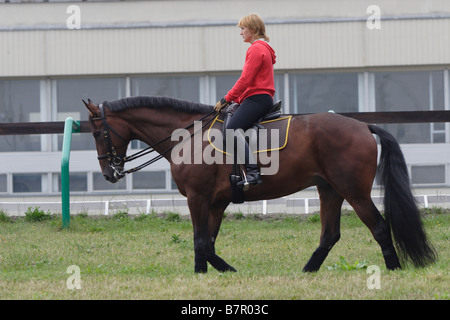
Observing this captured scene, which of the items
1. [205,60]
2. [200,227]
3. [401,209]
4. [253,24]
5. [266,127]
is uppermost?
[205,60]

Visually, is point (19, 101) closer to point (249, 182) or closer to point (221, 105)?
point (221, 105)

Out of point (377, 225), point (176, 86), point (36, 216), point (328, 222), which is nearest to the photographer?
point (377, 225)

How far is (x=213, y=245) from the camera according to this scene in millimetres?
7359

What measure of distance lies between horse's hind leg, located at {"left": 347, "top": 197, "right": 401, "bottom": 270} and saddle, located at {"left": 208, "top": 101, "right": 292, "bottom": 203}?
0.96 m

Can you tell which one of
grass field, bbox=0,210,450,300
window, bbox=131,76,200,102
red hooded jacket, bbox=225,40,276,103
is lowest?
grass field, bbox=0,210,450,300

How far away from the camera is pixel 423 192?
16.3 meters

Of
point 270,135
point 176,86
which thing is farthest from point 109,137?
point 176,86

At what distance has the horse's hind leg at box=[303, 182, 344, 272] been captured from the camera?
7312 mm

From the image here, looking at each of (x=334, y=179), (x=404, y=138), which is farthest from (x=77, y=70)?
(x=334, y=179)

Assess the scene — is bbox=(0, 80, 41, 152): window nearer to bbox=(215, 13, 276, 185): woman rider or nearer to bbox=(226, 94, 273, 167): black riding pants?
bbox=(215, 13, 276, 185): woman rider

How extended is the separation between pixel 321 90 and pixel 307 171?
1036cm

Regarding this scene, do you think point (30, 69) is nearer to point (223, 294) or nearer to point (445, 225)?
point (445, 225)

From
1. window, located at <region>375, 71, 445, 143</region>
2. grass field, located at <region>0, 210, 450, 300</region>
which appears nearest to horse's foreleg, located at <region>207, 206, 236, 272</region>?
grass field, located at <region>0, 210, 450, 300</region>

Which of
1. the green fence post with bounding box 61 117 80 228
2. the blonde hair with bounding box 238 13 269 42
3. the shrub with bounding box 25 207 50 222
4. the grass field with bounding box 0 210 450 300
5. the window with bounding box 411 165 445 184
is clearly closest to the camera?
the grass field with bounding box 0 210 450 300
